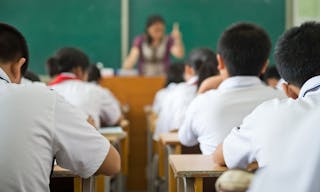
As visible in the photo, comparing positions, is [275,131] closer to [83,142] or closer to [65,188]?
[83,142]

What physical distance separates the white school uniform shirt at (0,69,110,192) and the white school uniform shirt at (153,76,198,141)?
6.78ft

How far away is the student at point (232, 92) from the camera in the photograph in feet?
7.75

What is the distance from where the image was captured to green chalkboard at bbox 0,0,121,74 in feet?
23.8

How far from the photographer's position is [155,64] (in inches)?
264

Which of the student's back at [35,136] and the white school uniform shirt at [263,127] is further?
the student's back at [35,136]

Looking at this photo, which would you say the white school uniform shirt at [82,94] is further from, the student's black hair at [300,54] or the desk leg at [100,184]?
the student's black hair at [300,54]

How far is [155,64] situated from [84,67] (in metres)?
3.06

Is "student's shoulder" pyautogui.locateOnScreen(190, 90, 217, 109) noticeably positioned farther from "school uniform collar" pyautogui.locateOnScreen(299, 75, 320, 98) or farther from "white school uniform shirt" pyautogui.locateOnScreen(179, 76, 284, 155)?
"school uniform collar" pyautogui.locateOnScreen(299, 75, 320, 98)

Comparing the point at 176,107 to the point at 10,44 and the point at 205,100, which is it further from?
the point at 10,44

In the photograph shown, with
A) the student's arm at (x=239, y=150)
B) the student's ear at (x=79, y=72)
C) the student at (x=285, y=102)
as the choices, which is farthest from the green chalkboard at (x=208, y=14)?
the student's arm at (x=239, y=150)

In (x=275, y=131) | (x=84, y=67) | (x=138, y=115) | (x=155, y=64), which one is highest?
(x=275, y=131)

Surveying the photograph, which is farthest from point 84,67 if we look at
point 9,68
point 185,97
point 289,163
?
point 289,163

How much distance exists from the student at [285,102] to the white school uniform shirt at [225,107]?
47 centimetres

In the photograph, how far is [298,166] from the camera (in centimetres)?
79
